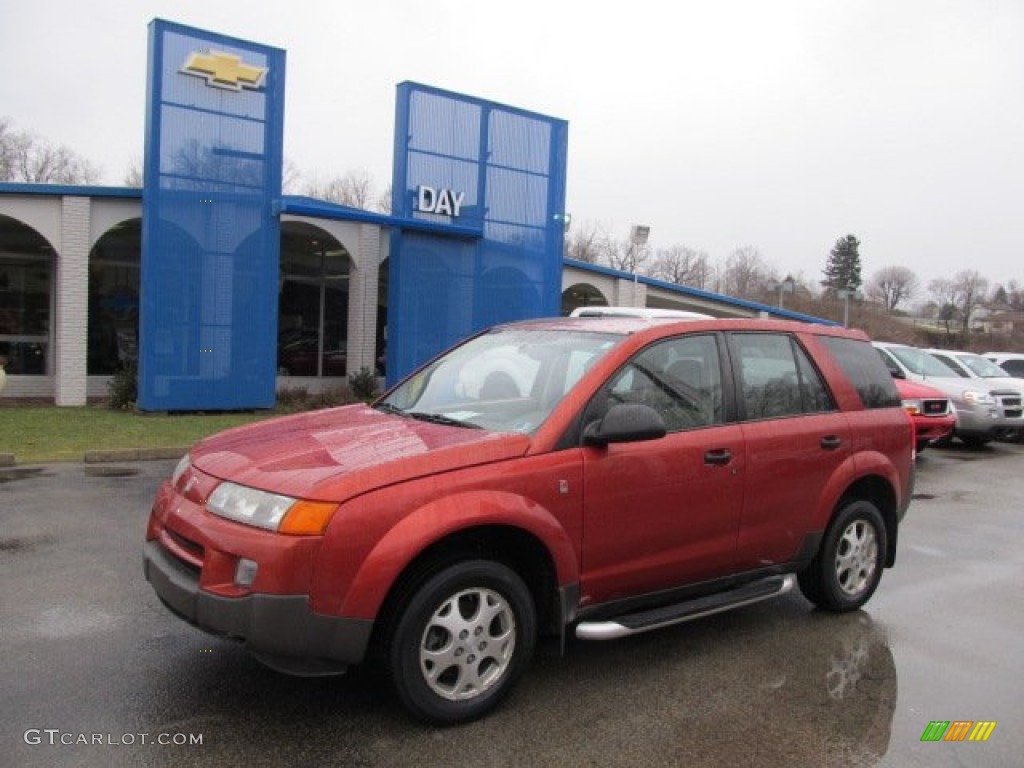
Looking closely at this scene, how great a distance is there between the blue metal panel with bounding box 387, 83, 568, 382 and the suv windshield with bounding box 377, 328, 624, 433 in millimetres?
12696

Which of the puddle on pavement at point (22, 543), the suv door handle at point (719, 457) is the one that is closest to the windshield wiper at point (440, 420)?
the suv door handle at point (719, 457)

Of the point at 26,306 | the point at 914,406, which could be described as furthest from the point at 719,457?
the point at 26,306

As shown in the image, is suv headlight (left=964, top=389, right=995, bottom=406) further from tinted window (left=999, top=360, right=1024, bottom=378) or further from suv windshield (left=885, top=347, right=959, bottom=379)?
tinted window (left=999, top=360, right=1024, bottom=378)

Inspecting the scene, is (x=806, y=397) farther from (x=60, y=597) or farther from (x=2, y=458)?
(x=2, y=458)

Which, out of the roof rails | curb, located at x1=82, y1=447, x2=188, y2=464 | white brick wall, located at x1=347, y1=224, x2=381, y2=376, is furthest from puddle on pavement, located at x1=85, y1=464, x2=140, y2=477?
white brick wall, located at x1=347, y1=224, x2=381, y2=376

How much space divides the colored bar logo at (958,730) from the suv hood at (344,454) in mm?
2168

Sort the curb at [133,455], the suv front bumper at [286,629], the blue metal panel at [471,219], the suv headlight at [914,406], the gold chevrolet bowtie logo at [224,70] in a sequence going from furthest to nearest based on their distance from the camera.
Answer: the blue metal panel at [471,219] → the gold chevrolet bowtie logo at [224,70] → the suv headlight at [914,406] → the curb at [133,455] → the suv front bumper at [286,629]

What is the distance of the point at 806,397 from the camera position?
16.4ft

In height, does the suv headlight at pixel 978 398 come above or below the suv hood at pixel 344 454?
below

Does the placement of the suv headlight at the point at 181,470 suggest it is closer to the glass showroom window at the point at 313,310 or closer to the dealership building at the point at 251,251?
the dealership building at the point at 251,251

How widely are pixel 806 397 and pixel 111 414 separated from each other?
12.8 m

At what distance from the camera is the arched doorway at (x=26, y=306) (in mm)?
17984

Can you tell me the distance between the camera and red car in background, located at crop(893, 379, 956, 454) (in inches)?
482

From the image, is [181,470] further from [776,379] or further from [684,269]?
[684,269]
